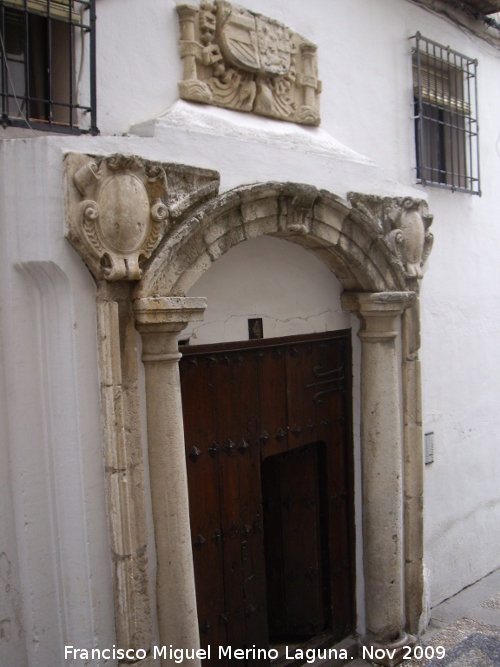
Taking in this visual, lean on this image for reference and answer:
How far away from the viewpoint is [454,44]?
562 centimetres

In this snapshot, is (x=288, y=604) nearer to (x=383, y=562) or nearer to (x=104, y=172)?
(x=383, y=562)

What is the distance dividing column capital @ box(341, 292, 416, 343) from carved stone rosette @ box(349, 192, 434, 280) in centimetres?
23

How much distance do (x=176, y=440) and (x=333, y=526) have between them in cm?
174

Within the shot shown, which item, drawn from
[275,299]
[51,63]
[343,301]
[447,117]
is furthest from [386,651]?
[447,117]

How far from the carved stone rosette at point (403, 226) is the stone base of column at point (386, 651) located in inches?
98.8

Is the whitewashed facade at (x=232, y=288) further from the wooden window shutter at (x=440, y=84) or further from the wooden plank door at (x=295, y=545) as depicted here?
the wooden plank door at (x=295, y=545)

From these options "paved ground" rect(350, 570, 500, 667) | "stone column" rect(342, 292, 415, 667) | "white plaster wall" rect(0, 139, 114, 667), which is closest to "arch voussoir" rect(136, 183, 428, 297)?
"stone column" rect(342, 292, 415, 667)

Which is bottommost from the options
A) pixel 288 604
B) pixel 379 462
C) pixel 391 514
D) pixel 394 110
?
pixel 288 604

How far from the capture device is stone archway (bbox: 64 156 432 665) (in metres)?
3.09

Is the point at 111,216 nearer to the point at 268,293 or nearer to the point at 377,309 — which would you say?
the point at 268,293

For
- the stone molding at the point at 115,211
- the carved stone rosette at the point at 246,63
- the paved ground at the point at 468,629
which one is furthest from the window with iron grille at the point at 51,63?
the paved ground at the point at 468,629

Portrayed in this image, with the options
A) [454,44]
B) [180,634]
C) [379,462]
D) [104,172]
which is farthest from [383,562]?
[454,44]

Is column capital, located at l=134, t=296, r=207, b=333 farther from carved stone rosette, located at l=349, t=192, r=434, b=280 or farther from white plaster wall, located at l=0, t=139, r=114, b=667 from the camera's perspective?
carved stone rosette, located at l=349, t=192, r=434, b=280

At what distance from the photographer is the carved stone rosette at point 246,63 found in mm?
3656
